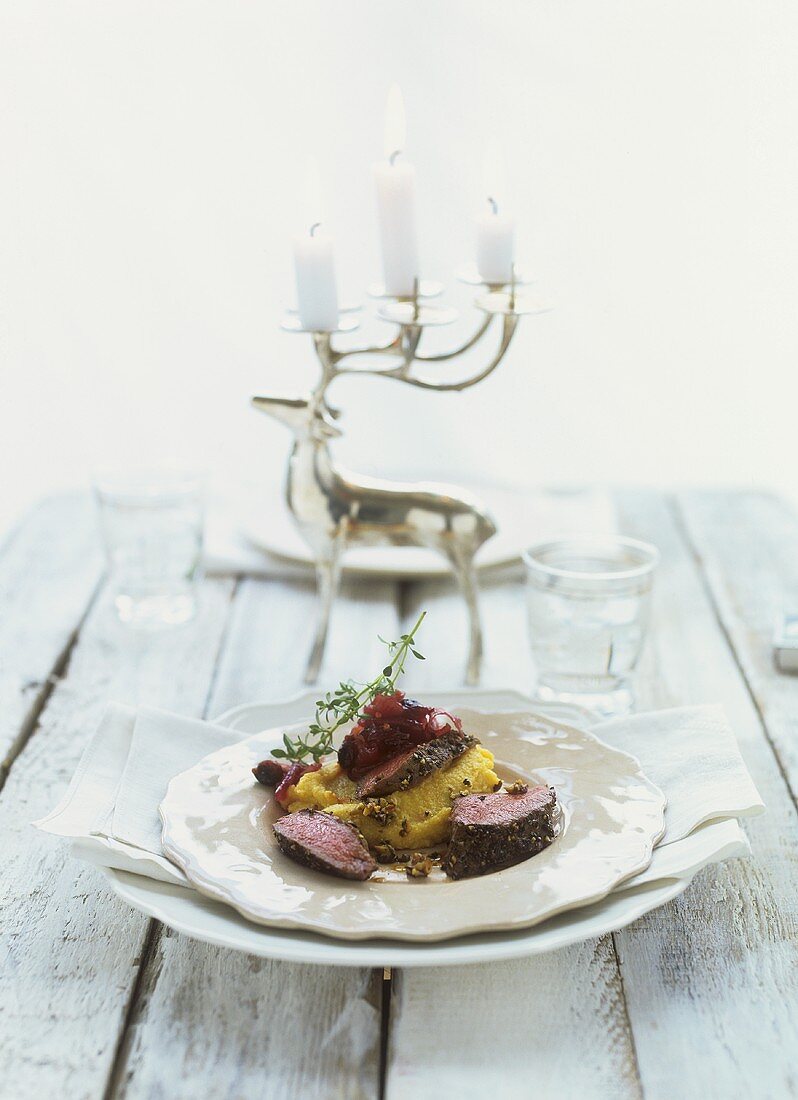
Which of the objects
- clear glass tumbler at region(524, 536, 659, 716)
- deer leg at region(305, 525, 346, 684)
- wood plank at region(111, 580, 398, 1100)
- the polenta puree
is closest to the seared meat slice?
the polenta puree

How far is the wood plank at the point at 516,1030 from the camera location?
2.89 feet

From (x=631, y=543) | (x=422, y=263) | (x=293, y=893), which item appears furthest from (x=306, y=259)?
(x=422, y=263)

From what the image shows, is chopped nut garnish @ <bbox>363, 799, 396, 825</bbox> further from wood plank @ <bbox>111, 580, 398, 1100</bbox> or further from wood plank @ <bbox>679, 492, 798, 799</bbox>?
wood plank @ <bbox>679, 492, 798, 799</bbox>

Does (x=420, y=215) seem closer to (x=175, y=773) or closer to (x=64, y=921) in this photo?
(x=175, y=773)

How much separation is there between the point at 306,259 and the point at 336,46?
55.4 inches

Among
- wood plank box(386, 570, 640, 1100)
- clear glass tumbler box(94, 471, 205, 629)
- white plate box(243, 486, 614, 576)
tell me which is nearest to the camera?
wood plank box(386, 570, 640, 1100)

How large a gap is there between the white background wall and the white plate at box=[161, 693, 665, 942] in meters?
1.33

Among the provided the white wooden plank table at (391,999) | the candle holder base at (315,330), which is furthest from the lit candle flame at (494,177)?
the white wooden plank table at (391,999)

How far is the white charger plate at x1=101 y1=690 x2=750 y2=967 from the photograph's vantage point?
91cm

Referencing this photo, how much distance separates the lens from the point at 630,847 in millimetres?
1033

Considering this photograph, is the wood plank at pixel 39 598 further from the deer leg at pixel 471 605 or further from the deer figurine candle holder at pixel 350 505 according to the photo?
the deer leg at pixel 471 605

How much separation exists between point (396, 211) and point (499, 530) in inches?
30.9

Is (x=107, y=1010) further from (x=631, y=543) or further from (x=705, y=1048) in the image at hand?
(x=631, y=543)

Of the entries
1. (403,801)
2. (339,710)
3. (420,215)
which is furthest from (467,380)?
(420,215)
